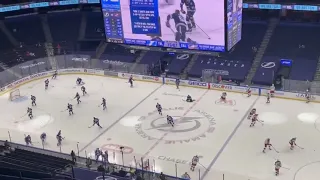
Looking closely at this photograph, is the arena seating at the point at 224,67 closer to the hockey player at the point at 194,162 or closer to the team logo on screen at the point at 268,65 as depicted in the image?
the team logo on screen at the point at 268,65

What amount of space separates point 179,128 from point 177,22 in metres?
6.28

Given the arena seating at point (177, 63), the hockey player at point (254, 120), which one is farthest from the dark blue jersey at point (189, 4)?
the arena seating at point (177, 63)

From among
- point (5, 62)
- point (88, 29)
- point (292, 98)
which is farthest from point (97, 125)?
point (88, 29)

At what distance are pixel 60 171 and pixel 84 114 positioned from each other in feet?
32.8

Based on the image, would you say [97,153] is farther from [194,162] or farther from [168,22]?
[168,22]

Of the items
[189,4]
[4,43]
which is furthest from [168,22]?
[4,43]

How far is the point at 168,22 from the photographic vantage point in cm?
2688

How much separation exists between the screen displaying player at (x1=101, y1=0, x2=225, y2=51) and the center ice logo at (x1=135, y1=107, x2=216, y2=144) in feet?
13.1

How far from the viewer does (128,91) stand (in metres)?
31.5

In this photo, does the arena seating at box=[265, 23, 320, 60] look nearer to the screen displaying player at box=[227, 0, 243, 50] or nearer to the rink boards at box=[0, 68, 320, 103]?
the rink boards at box=[0, 68, 320, 103]

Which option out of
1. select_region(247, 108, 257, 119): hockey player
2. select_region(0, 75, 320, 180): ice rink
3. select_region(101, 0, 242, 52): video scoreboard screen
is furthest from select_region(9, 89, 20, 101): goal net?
select_region(247, 108, 257, 119): hockey player

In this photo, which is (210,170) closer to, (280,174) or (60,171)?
(280,174)

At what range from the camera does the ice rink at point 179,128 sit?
20.9m

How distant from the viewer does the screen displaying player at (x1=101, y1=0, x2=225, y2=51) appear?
85.0 feet
